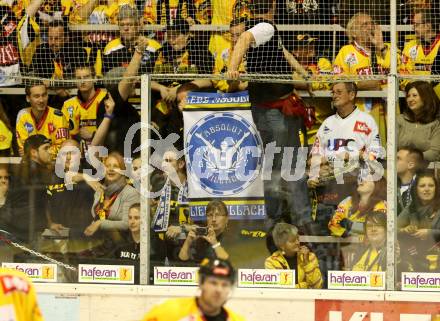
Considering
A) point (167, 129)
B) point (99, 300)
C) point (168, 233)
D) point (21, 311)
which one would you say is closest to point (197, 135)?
point (167, 129)

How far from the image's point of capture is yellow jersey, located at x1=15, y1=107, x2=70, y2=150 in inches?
404

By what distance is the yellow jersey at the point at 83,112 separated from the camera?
1027 centimetres

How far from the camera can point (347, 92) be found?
392 inches

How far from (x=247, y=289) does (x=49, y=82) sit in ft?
8.33

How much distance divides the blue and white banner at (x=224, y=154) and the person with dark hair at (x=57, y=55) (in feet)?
3.67

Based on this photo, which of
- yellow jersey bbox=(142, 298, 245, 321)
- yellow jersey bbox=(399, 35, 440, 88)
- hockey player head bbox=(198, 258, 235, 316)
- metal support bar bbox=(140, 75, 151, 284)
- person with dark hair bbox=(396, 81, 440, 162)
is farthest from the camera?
metal support bar bbox=(140, 75, 151, 284)

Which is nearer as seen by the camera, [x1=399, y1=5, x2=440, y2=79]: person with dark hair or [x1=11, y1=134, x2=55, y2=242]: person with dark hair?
[x1=399, y1=5, x2=440, y2=79]: person with dark hair

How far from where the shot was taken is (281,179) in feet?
32.9

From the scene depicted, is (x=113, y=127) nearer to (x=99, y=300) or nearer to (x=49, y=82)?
(x=49, y=82)

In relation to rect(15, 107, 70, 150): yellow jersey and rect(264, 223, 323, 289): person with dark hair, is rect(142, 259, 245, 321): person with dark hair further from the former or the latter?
rect(15, 107, 70, 150): yellow jersey

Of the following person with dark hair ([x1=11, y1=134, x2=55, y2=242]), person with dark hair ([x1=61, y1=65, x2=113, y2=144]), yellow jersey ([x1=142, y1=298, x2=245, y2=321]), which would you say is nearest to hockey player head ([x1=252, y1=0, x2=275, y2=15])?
person with dark hair ([x1=61, y1=65, x2=113, y2=144])

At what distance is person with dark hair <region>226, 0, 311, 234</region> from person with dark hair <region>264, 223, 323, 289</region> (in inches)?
4.1

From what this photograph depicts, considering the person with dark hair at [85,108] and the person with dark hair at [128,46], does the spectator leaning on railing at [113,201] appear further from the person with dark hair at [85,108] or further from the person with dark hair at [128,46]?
the person with dark hair at [128,46]

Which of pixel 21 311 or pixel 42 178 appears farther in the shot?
pixel 42 178
